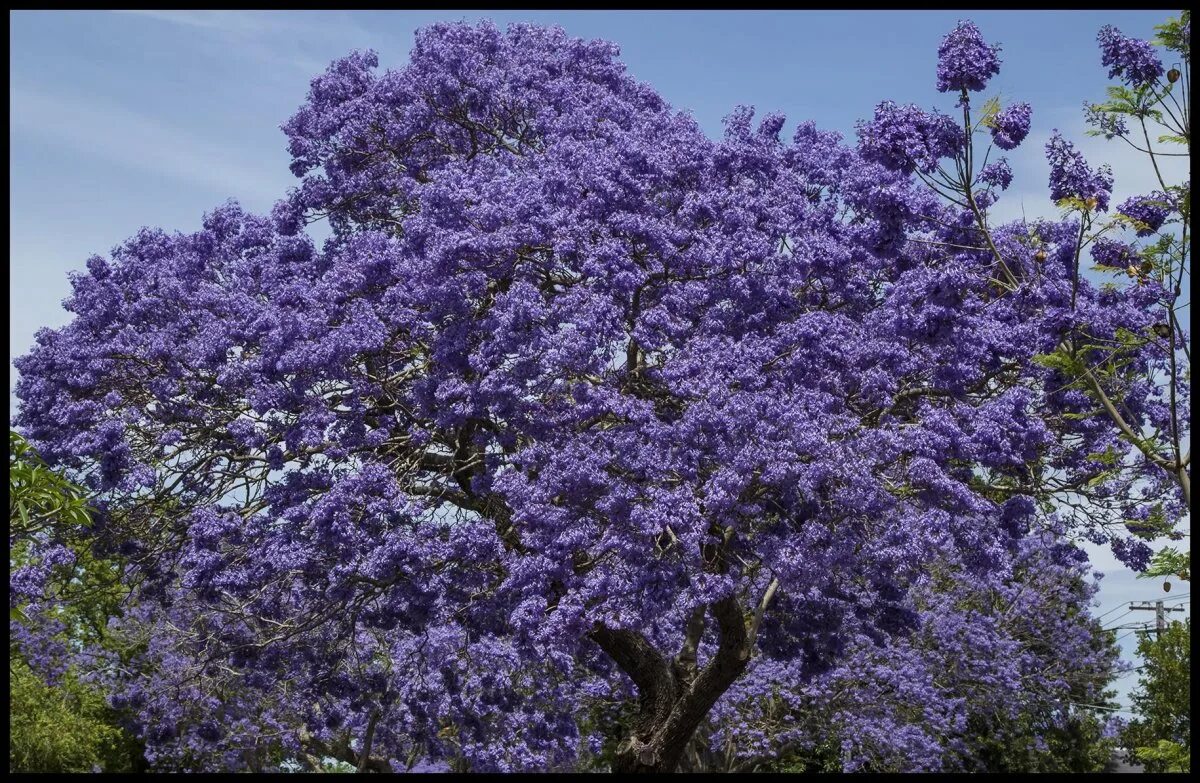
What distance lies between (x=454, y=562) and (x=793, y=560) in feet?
11.8

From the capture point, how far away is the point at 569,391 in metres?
12.8

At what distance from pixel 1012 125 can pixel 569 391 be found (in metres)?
4.60

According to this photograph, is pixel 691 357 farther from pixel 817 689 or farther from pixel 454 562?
pixel 817 689

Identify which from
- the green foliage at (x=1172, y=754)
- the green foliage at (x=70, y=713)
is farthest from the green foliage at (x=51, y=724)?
the green foliage at (x=1172, y=754)

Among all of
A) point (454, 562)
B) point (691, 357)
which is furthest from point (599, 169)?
point (454, 562)

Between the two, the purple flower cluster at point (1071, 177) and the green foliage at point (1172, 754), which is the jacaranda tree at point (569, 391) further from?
the green foliage at point (1172, 754)

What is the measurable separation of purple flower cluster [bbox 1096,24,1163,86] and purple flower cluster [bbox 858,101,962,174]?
1500 mm

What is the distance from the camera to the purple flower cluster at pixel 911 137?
1151 centimetres

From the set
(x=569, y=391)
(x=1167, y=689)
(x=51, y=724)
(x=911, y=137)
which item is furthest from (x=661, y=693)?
(x=51, y=724)

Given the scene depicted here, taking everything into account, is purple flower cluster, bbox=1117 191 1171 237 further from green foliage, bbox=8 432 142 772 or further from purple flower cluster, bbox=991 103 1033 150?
green foliage, bbox=8 432 142 772

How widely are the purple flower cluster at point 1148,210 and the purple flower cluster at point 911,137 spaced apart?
1.47m

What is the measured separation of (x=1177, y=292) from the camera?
31.7 ft

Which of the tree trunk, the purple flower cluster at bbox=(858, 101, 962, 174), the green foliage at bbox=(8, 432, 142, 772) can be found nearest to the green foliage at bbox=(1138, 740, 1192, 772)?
the tree trunk

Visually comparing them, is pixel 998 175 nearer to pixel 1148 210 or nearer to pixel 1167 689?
pixel 1148 210
